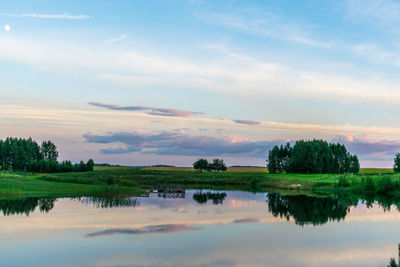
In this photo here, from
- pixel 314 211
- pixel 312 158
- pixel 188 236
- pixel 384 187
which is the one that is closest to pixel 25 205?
pixel 188 236

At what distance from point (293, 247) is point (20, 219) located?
29.6 metres

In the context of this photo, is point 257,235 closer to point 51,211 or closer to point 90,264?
point 90,264

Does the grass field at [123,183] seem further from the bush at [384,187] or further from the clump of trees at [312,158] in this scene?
the clump of trees at [312,158]

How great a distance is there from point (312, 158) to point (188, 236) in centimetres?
13490

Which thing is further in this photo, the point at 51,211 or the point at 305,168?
the point at 305,168

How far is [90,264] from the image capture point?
25.1 meters

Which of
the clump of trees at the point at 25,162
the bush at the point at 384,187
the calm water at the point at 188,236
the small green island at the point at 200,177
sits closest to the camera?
the calm water at the point at 188,236

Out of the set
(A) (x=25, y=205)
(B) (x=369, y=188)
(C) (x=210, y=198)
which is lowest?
(C) (x=210, y=198)

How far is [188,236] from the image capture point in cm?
3584

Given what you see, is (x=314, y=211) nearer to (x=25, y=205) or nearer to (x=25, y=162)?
(x=25, y=205)

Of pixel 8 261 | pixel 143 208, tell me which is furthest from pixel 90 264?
pixel 143 208

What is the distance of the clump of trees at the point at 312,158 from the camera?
163 meters

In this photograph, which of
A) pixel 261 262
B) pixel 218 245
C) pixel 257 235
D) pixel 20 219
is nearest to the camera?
pixel 261 262

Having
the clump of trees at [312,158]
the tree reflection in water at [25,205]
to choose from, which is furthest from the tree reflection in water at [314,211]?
the clump of trees at [312,158]
